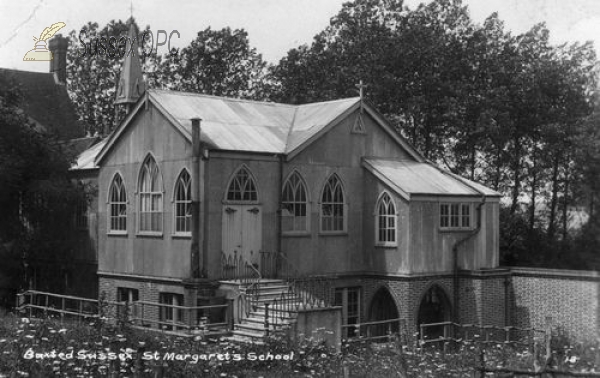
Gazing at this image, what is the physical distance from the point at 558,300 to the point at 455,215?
4756 mm

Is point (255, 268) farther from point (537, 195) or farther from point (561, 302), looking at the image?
point (537, 195)

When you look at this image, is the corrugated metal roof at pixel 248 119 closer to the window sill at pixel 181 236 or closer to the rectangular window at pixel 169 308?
the window sill at pixel 181 236

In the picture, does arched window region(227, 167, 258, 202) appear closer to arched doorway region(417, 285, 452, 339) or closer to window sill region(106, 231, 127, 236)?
window sill region(106, 231, 127, 236)

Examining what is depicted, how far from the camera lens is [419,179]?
30094 millimetres

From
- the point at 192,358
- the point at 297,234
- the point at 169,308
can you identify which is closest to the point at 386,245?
the point at 297,234

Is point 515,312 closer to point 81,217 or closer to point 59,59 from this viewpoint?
point 81,217

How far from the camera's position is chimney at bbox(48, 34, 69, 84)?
56250mm

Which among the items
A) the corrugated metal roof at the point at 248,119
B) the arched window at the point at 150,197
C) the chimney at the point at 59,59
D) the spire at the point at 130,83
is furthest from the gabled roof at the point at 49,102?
the arched window at the point at 150,197

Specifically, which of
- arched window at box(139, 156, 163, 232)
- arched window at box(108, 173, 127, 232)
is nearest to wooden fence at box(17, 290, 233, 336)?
arched window at box(139, 156, 163, 232)

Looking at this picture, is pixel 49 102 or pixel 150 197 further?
pixel 49 102

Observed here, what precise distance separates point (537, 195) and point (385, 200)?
23.1 m

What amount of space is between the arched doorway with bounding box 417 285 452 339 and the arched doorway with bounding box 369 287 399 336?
1.04 m

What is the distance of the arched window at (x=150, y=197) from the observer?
90.1 ft

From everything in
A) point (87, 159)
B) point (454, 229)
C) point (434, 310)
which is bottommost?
point (434, 310)
